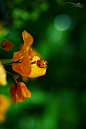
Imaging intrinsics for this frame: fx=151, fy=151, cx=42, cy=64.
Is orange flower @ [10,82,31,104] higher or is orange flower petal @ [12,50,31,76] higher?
orange flower petal @ [12,50,31,76]

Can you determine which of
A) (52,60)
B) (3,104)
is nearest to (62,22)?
(52,60)

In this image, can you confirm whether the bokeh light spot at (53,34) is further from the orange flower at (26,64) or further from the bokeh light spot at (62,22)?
the orange flower at (26,64)

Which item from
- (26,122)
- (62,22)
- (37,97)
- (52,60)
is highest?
(62,22)

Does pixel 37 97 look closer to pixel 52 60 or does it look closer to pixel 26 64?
pixel 52 60

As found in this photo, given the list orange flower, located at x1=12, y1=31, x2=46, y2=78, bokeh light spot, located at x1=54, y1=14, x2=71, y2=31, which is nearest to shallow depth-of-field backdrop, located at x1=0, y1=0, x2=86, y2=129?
bokeh light spot, located at x1=54, y1=14, x2=71, y2=31

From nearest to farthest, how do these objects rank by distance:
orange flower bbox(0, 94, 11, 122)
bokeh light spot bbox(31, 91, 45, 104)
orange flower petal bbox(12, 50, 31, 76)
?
orange flower petal bbox(12, 50, 31, 76) < orange flower bbox(0, 94, 11, 122) < bokeh light spot bbox(31, 91, 45, 104)

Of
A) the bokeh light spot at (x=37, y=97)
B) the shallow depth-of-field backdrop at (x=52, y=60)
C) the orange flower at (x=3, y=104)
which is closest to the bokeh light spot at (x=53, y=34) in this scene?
the shallow depth-of-field backdrop at (x=52, y=60)

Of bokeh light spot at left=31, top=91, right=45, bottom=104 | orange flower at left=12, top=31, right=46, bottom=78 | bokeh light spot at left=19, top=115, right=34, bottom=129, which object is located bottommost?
bokeh light spot at left=19, top=115, right=34, bottom=129

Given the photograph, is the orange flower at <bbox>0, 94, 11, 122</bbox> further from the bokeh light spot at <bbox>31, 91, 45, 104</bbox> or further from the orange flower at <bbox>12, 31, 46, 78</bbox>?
the orange flower at <bbox>12, 31, 46, 78</bbox>
